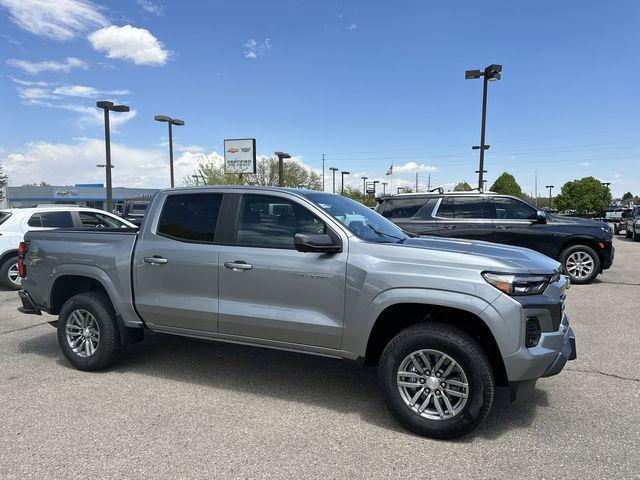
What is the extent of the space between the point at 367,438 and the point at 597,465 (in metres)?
1.47

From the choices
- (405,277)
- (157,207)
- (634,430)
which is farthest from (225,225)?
(634,430)

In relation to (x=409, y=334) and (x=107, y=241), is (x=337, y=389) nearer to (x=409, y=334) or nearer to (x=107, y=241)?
(x=409, y=334)

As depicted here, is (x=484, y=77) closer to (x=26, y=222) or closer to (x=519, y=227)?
(x=519, y=227)

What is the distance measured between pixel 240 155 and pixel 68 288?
1034 inches

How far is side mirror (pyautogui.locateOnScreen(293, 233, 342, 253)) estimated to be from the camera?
3496mm

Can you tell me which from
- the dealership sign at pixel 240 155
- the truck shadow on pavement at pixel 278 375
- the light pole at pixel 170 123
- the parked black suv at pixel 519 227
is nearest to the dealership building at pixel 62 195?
the dealership sign at pixel 240 155

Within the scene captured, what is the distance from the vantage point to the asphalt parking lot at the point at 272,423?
3.00 metres

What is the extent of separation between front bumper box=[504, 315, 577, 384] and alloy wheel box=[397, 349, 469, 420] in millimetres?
328

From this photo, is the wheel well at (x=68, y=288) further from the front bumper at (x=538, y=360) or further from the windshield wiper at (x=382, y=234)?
the front bumper at (x=538, y=360)

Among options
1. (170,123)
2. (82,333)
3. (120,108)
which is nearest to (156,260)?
(82,333)

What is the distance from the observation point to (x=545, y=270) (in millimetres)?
3375

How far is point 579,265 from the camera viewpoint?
9.52 metres

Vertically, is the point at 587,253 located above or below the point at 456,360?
above

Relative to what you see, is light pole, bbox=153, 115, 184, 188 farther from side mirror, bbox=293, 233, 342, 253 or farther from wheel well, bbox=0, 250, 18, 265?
side mirror, bbox=293, 233, 342, 253
